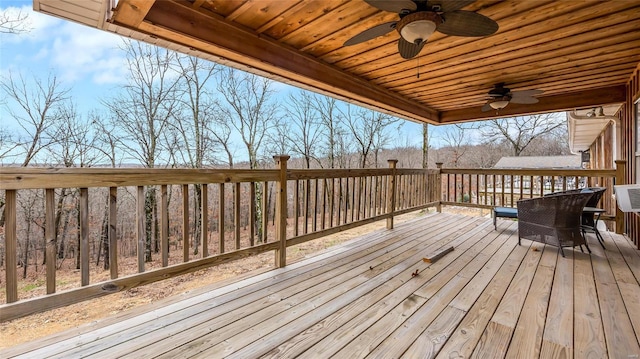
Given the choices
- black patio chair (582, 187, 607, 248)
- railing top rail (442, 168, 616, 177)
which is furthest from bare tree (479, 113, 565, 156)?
black patio chair (582, 187, 607, 248)

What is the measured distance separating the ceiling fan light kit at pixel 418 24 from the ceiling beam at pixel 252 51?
4.66 ft

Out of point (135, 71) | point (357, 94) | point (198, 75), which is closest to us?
point (357, 94)

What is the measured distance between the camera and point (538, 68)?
3.48m

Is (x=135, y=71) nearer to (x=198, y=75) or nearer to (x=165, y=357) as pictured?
(x=198, y=75)

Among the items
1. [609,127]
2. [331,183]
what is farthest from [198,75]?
[609,127]

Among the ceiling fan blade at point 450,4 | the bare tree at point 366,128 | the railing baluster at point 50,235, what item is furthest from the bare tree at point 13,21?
the bare tree at point 366,128

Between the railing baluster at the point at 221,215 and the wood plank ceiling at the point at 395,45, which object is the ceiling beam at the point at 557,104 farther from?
the railing baluster at the point at 221,215

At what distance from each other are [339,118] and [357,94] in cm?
678

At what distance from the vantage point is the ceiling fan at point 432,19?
5.79 feet

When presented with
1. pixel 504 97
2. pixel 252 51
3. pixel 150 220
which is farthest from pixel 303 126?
pixel 252 51

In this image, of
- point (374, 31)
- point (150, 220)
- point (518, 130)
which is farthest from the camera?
point (518, 130)

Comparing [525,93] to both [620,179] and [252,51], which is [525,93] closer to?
[620,179]

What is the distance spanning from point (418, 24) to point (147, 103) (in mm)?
7912

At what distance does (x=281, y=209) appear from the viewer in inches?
108
